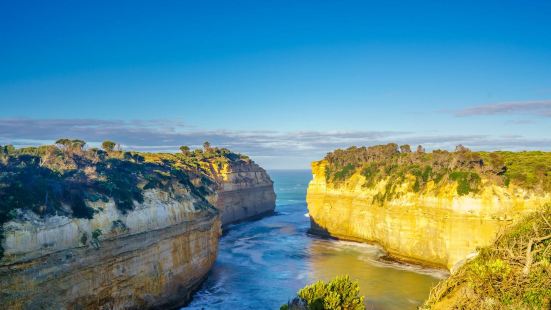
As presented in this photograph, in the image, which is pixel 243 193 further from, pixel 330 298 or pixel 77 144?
pixel 330 298

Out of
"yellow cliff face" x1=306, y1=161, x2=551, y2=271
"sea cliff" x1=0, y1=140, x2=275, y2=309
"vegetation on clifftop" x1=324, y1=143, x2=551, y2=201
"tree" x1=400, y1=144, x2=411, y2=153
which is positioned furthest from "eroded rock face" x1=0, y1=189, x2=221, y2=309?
"tree" x1=400, y1=144, x2=411, y2=153

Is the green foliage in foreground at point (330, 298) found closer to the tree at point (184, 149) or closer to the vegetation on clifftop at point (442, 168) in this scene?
the vegetation on clifftop at point (442, 168)

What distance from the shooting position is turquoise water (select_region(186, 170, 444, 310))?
2774 cm

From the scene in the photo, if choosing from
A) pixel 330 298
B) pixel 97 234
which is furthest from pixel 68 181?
pixel 330 298

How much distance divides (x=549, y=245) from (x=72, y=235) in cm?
1942

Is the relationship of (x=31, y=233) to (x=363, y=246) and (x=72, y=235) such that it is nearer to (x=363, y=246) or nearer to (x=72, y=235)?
(x=72, y=235)

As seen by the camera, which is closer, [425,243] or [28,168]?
[28,168]

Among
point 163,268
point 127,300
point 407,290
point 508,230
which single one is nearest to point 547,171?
point 407,290

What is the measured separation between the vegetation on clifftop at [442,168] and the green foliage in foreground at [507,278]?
942 inches

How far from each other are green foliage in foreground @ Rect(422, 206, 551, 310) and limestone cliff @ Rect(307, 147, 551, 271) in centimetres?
1300

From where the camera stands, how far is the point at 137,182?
1134 inches

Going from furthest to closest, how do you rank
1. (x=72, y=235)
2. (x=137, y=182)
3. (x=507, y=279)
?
(x=137, y=182), (x=72, y=235), (x=507, y=279)

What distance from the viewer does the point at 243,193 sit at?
6875 cm

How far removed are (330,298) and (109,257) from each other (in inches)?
443
